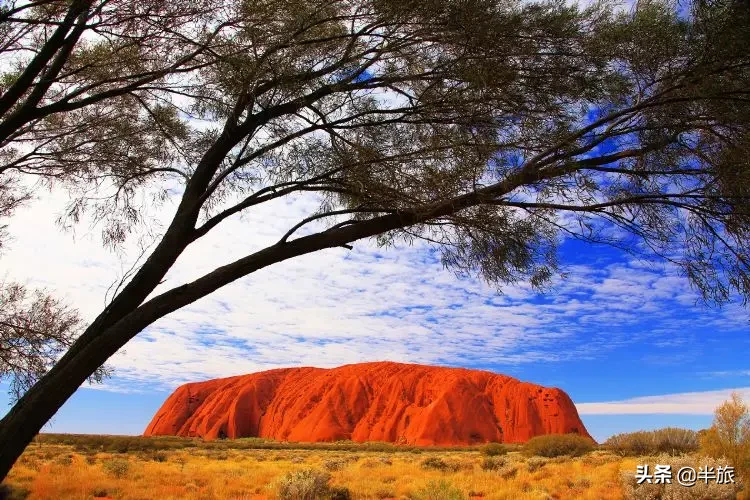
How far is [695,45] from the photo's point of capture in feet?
17.5

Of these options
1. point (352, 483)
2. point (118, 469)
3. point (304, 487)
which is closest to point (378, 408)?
point (118, 469)

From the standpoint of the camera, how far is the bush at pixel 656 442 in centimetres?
1753

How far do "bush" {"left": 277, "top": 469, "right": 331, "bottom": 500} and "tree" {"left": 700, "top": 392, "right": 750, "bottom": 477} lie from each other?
6900 mm

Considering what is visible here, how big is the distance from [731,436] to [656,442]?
363 inches

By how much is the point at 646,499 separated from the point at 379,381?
57.6 meters

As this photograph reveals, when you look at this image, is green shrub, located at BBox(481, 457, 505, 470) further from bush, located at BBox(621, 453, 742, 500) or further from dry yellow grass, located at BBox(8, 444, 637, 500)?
bush, located at BBox(621, 453, 742, 500)

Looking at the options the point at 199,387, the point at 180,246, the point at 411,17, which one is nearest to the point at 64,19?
the point at 180,246

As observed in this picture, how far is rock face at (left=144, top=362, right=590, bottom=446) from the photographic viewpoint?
54.0 metres

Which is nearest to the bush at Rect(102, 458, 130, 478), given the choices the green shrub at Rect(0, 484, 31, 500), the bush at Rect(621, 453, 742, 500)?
the green shrub at Rect(0, 484, 31, 500)

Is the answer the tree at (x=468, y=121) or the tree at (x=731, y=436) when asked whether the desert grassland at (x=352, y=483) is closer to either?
the tree at (x=731, y=436)

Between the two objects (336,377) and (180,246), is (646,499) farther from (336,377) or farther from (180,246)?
(336,377)

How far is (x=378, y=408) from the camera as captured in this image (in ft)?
194

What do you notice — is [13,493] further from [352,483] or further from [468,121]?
[468,121]

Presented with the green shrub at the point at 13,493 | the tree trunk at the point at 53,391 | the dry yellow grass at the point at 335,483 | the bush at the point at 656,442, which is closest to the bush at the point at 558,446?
the bush at the point at 656,442
